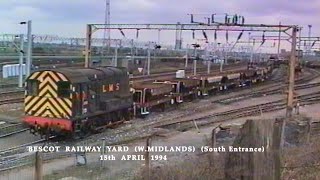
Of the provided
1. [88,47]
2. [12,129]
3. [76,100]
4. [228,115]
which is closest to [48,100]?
[76,100]

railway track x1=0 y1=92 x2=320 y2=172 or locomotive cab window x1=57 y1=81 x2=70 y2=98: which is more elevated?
locomotive cab window x1=57 y1=81 x2=70 y2=98

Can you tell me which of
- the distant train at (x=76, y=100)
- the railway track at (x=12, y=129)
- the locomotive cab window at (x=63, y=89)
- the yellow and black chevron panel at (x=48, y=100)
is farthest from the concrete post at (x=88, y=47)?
the locomotive cab window at (x=63, y=89)

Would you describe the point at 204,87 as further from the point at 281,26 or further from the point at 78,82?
the point at 78,82

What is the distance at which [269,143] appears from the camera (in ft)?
18.8

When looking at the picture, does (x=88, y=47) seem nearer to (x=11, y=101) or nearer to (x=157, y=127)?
(x=11, y=101)

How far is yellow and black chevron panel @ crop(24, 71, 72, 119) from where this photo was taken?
17.3 meters

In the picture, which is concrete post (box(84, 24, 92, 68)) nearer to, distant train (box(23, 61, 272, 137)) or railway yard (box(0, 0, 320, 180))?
railway yard (box(0, 0, 320, 180))

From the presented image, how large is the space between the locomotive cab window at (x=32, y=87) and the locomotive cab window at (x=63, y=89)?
1050mm

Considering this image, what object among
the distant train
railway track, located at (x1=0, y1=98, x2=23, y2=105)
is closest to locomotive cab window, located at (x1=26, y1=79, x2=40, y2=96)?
the distant train

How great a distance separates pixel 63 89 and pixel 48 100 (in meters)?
0.74

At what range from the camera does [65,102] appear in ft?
56.9

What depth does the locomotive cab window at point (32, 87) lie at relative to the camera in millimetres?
18141

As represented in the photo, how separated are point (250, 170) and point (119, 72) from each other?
Answer: 16.2 m

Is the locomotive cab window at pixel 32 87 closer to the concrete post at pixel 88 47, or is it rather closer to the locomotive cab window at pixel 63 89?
the locomotive cab window at pixel 63 89
